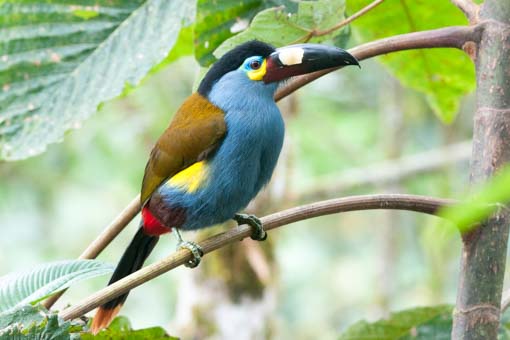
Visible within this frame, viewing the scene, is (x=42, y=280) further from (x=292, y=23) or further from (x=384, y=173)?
(x=384, y=173)

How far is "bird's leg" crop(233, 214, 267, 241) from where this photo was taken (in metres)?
1.74

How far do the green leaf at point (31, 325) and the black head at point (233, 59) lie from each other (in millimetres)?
991

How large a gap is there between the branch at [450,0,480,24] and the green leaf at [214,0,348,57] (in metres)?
0.27

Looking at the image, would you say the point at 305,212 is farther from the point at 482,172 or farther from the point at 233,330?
the point at 233,330

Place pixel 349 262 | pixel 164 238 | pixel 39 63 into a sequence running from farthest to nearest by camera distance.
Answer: pixel 349 262
pixel 164 238
pixel 39 63

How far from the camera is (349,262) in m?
Answer: 6.48

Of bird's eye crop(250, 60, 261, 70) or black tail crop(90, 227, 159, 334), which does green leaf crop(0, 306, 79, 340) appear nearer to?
black tail crop(90, 227, 159, 334)

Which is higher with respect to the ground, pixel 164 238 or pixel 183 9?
pixel 164 238

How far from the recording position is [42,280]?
144cm

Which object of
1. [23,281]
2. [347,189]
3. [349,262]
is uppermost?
[349,262]

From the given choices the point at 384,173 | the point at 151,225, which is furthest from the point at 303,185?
the point at 151,225

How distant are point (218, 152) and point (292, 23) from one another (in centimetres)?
48

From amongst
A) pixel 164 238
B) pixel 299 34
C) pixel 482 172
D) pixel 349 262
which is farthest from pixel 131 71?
pixel 349 262

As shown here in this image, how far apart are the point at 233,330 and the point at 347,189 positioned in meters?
1.16
